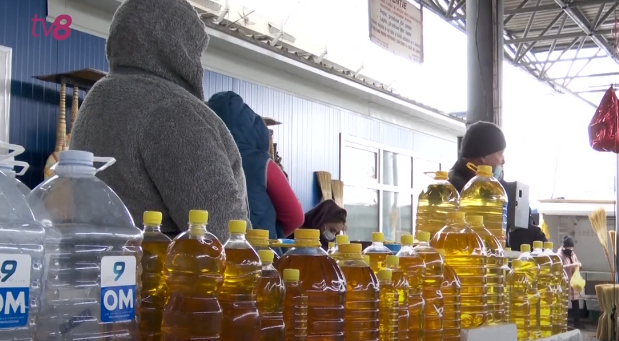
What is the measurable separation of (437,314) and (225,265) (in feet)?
2.93

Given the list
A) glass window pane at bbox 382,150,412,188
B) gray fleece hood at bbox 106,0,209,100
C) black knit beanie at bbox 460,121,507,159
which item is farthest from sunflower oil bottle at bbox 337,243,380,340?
glass window pane at bbox 382,150,412,188

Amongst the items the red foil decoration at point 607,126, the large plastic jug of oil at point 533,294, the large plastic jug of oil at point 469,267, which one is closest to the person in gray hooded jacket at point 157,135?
the large plastic jug of oil at point 469,267

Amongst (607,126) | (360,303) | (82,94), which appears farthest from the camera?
(607,126)

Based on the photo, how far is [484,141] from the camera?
374cm

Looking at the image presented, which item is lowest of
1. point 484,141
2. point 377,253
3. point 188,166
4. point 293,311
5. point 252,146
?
point 293,311

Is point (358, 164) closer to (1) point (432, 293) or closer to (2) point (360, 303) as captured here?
(1) point (432, 293)

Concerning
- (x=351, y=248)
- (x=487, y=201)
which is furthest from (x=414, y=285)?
(x=487, y=201)

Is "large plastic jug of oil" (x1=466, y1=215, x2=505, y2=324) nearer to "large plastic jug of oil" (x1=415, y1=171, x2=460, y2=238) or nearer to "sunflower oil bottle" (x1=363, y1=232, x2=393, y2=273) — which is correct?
"large plastic jug of oil" (x1=415, y1=171, x2=460, y2=238)

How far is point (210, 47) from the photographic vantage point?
7156mm

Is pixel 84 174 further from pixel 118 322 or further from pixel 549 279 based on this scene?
pixel 549 279

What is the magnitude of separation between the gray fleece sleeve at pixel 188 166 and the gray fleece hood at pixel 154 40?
0.19m

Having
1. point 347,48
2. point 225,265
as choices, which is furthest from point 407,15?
point 225,265

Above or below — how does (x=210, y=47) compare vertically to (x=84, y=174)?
above

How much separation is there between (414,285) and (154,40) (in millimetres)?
1015
